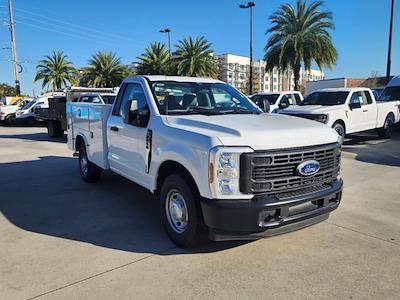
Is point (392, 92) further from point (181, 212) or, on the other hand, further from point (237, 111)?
point (181, 212)

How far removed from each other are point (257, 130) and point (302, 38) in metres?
26.4

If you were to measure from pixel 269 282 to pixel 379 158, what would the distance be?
7893 millimetres

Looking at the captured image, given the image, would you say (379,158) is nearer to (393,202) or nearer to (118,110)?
(393,202)

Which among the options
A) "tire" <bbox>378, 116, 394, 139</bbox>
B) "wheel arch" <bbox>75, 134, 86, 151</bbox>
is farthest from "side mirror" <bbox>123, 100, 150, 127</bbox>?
"tire" <bbox>378, 116, 394, 139</bbox>

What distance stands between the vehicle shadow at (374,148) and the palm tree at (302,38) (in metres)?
13.6

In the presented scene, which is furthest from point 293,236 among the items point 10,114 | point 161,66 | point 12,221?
point 161,66

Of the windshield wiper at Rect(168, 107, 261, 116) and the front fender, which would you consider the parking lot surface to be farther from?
the windshield wiper at Rect(168, 107, 261, 116)

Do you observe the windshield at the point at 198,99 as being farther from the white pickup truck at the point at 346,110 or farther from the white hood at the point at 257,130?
the white pickup truck at the point at 346,110

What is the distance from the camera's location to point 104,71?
4606cm

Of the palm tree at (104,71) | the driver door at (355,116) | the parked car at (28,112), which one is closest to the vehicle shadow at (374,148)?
the driver door at (355,116)

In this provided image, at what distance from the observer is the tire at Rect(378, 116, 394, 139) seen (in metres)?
14.0

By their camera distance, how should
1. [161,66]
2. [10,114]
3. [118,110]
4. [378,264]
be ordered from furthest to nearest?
[161,66] → [10,114] → [118,110] → [378,264]

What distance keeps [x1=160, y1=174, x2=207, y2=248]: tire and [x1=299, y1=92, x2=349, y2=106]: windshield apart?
31.0 feet

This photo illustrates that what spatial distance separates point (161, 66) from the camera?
44219mm
